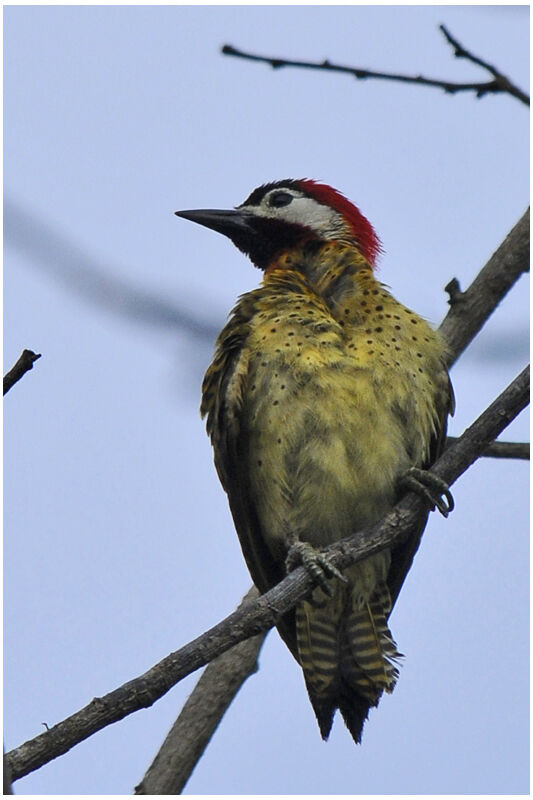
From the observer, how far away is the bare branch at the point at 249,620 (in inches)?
133

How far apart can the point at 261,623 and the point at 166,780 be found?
1348mm

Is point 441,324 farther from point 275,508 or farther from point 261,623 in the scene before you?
point 261,623

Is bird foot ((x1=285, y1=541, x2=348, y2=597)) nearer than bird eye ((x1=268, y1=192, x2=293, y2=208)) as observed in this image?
Yes

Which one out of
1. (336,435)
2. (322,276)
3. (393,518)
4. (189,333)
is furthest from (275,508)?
(189,333)

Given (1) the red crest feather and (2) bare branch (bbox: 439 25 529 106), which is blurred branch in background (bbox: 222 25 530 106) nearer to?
(2) bare branch (bbox: 439 25 529 106)

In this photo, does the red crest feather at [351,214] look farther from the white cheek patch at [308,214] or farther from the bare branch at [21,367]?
the bare branch at [21,367]

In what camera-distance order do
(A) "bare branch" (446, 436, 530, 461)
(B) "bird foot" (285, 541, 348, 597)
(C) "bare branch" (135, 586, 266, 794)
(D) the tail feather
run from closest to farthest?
(B) "bird foot" (285, 541, 348, 597)
(C) "bare branch" (135, 586, 266, 794)
(D) the tail feather
(A) "bare branch" (446, 436, 530, 461)

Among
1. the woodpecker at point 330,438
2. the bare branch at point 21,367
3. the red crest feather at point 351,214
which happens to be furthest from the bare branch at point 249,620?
the red crest feather at point 351,214

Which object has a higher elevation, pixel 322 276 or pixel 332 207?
pixel 332 207

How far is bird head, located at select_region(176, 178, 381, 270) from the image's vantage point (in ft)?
21.0

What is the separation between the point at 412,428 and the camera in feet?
17.1

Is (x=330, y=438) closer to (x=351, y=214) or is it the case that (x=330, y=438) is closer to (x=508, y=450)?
(x=508, y=450)

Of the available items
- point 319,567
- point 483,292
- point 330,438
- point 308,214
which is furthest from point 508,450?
point 308,214

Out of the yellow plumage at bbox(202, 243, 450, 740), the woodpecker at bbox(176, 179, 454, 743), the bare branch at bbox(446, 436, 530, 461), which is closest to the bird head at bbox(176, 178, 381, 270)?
the woodpecker at bbox(176, 179, 454, 743)
